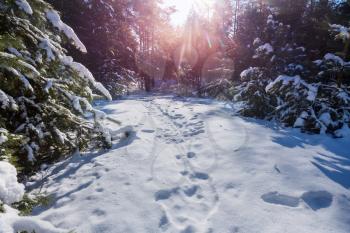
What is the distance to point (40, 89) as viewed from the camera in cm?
457

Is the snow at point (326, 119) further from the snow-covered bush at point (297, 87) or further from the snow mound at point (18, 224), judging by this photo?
the snow mound at point (18, 224)

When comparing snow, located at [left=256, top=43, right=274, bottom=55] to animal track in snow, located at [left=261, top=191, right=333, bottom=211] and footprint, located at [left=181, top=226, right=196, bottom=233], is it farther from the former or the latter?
footprint, located at [left=181, top=226, right=196, bottom=233]

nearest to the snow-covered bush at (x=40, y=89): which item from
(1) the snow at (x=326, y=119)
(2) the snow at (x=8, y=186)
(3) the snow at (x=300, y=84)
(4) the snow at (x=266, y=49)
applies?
(2) the snow at (x=8, y=186)

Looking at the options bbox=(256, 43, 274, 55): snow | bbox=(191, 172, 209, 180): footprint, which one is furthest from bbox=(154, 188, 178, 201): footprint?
bbox=(256, 43, 274, 55): snow

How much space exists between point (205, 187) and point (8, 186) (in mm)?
2504

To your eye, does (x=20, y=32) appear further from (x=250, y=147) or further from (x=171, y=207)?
(x=250, y=147)

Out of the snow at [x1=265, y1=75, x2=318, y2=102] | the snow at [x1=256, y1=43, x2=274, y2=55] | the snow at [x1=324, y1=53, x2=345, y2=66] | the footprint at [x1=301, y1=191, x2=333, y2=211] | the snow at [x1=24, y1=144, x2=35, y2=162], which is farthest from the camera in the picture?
the snow at [x1=256, y1=43, x2=274, y2=55]

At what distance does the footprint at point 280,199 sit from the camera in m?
3.86

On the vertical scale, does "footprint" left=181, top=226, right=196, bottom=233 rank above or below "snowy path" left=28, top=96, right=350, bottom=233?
below

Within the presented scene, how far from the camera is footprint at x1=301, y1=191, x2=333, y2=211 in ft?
12.5

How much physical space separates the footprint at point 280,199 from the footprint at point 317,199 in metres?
0.14

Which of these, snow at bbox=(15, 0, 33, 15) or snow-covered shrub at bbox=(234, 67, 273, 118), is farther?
snow-covered shrub at bbox=(234, 67, 273, 118)

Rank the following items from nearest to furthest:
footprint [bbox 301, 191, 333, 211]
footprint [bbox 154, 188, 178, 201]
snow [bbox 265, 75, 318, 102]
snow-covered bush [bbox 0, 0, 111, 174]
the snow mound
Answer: the snow mound → footprint [bbox 301, 191, 333, 211] → footprint [bbox 154, 188, 178, 201] → snow-covered bush [bbox 0, 0, 111, 174] → snow [bbox 265, 75, 318, 102]

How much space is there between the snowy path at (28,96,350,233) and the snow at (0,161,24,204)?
64 centimetres
